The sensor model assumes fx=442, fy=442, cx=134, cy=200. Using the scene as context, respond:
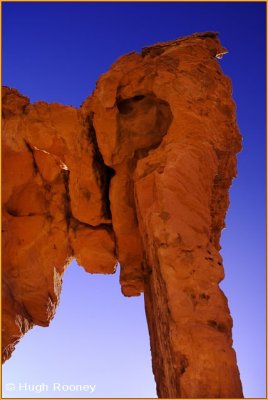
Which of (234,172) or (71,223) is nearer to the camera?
(234,172)

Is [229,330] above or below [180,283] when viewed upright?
below

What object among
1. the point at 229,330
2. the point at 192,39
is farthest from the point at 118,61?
the point at 229,330

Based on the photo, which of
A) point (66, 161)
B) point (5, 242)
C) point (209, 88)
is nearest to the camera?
point (209, 88)

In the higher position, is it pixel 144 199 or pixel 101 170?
pixel 101 170

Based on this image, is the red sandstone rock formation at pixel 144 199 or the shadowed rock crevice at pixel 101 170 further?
the shadowed rock crevice at pixel 101 170

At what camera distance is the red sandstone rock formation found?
7207 mm

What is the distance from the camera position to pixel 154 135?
10789 millimetres

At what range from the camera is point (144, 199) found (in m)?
8.88

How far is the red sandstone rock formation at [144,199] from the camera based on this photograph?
7.21 metres

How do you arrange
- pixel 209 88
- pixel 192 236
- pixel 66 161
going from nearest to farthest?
pixel 192 236, pixel 209 88, pixel 66 161

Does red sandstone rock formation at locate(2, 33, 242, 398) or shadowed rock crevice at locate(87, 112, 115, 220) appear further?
shadowed rock crevice at locate(87, 112, 115, 220)

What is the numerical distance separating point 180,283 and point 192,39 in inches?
235

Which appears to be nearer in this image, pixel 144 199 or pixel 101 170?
pixel 144 199

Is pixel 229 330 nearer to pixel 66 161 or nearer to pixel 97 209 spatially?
pixel 97 209
